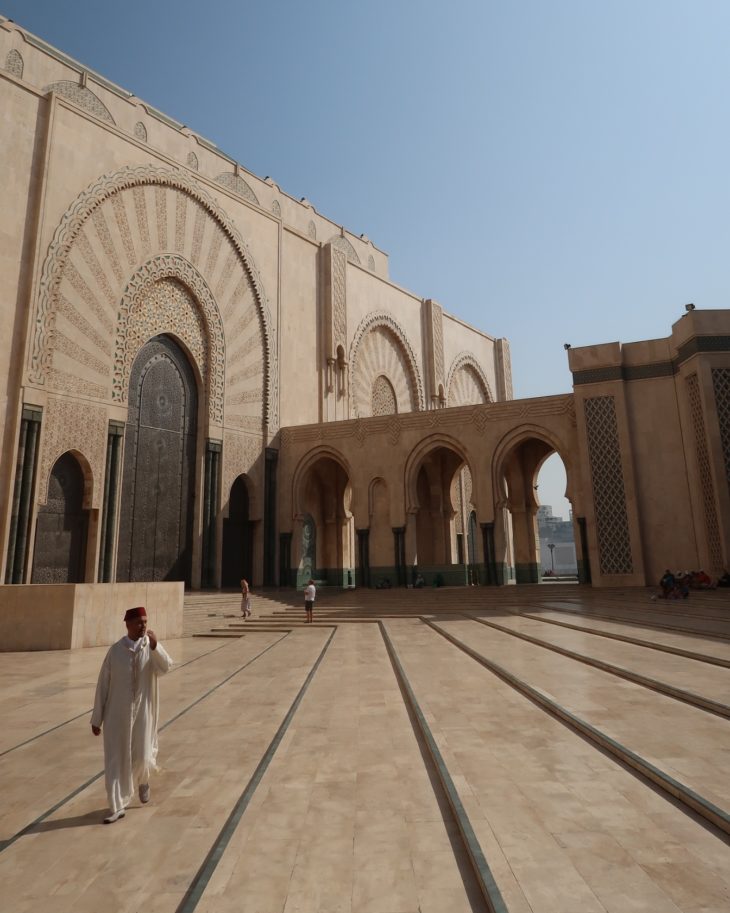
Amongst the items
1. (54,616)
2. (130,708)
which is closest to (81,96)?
(54,616)

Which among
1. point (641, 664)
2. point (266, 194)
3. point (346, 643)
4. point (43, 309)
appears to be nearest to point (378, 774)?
point (641, 664)

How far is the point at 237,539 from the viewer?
1595cm

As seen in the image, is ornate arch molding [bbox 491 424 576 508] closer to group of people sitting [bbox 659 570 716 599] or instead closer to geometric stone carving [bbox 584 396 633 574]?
geometric stone carving [bbox 584 396 633 574]

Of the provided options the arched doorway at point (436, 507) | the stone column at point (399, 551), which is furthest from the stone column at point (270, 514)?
the arched doorway at point (436, 507)

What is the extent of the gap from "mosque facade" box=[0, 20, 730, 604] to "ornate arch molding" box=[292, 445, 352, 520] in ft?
0.18

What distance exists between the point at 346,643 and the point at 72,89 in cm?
1395

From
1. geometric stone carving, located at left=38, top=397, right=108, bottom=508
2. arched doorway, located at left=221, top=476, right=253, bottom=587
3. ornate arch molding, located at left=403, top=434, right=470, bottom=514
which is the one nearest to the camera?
geometric stone carving, located at left=38, top=397, right=108, bottom=508

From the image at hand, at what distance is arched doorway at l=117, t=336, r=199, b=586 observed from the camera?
13320mm

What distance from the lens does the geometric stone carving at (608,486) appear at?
Answer: 13.4 metres

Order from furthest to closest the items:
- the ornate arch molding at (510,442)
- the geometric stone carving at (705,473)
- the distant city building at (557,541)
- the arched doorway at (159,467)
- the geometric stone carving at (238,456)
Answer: the distant city building at (557,541) → the geometric stone carving at (238,456) → the ornate arch molding at (510,442) → the arched doorway at (159,467) → the geometric stone carving at (705,473)

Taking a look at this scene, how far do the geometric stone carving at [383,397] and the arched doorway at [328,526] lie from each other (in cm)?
322

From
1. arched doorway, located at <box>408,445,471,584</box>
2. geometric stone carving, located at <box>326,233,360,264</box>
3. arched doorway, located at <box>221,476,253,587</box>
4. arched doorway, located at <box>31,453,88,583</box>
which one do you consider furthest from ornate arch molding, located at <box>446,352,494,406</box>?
arched doorway, located at <box>31,453,88,583</box>

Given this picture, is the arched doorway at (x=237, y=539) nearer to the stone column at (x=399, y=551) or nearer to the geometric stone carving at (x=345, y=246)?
the stone column at (x=399, y=551)

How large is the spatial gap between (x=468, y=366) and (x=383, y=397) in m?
6.23
